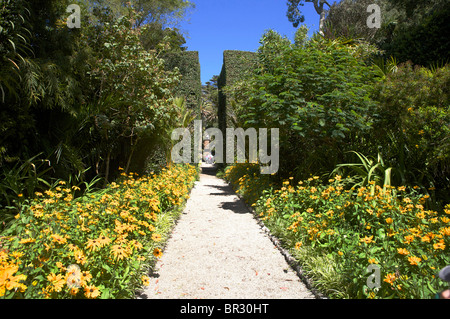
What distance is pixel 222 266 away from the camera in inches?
121

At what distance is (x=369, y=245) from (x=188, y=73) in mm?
9900

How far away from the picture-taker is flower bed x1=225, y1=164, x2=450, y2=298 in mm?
1947

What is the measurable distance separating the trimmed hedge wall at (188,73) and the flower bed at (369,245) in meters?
8.14

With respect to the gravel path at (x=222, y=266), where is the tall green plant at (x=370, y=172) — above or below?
above

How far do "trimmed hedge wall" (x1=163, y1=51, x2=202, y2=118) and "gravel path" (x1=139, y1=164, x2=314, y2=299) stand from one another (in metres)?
6.98

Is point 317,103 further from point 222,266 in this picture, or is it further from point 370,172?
point 222,266

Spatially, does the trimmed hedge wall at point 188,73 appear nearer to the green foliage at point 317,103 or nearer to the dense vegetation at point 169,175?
the dense vegetation at point 169,175

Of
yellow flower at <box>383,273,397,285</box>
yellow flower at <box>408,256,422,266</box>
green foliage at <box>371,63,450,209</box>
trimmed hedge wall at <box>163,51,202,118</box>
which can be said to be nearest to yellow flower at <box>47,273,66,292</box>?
yellow flower at <box>383,273,397,285</box>

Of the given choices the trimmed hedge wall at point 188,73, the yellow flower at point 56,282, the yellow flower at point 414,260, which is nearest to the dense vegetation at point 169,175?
the yellow flower at point 56,282

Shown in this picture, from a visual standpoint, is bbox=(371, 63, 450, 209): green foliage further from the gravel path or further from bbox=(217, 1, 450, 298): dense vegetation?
the gravel path

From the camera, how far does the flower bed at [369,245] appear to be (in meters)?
1.95

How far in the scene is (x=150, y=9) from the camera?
54.5 ft

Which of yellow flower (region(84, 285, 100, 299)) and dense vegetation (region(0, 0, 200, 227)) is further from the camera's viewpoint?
dense vegetation (region(0, 0, 200, 227))

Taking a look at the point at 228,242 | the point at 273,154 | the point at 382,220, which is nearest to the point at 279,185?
Answer: the point at 273,154
